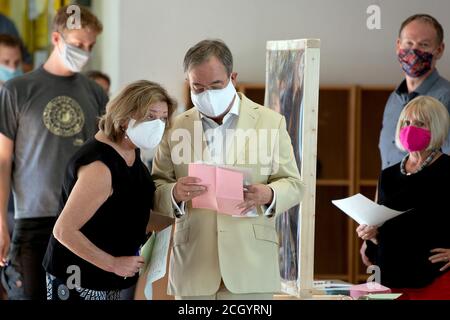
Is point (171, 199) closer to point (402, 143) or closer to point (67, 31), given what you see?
point (402, 143)

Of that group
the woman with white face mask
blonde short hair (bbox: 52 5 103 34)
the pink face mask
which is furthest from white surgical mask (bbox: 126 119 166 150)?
blonde short hair (bbox: 52 5 103 34)

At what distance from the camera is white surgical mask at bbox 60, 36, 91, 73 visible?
314cm

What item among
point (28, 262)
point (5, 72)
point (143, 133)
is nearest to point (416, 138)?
point (143, 133)

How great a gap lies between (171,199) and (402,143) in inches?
A: 31.8

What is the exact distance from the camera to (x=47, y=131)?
3.12 meters

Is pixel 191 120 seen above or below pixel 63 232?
above

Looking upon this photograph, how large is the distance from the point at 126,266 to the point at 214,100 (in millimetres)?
506

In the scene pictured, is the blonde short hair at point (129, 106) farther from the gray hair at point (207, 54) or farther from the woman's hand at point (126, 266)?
the woman's hand at point (126, 266)

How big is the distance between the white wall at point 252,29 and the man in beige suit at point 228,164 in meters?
0.78

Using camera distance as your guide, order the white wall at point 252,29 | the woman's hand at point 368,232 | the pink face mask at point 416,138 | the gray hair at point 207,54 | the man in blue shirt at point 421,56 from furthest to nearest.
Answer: the white wall at point 252,29, the man in blue shirt at point 421,56, the woman's hand at point 368,232, the pink face mask at point 416,138, the gray hair at point 207,54

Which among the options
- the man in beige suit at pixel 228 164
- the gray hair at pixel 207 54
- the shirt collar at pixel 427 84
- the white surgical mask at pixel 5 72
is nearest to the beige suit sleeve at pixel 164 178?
the man in beige suit at pixel 228 164

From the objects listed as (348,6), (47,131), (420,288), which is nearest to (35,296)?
(47,131)

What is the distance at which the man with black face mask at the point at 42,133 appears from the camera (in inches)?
121

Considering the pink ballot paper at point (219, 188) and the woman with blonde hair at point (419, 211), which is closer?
the pink ballot paper at point (219, 188)
